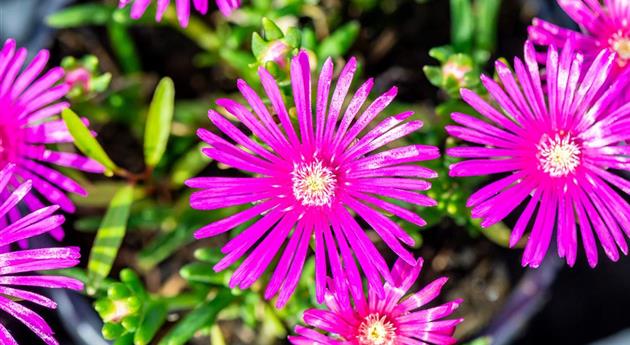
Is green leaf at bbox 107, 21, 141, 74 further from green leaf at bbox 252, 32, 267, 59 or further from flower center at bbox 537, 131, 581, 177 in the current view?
flower center at bbox 537, 131, 581, 177

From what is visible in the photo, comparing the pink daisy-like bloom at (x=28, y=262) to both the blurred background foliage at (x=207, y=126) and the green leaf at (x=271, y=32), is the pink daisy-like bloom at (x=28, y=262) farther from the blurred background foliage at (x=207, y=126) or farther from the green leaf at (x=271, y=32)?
the green leaf at (x=271, y=32)

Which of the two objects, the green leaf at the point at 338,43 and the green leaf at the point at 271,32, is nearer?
the green leaf at the point at 271,32

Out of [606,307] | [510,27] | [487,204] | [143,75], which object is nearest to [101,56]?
[143,75]

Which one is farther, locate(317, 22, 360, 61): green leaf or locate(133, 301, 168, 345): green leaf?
locate(317, 22, 360, 61): green leaf

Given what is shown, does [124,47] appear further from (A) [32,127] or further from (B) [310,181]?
(B) [310,181]

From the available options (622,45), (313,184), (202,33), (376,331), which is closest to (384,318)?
(376,331)

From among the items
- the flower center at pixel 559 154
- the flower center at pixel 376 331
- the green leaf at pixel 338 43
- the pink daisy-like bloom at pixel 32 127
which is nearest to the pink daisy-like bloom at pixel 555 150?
the flower center at pixel 559 154

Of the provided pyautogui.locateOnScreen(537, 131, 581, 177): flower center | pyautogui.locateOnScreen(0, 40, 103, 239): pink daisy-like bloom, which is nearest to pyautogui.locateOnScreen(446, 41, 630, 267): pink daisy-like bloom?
pyautogui.locateOnScreen(537, 131, 581, 177): flower center
